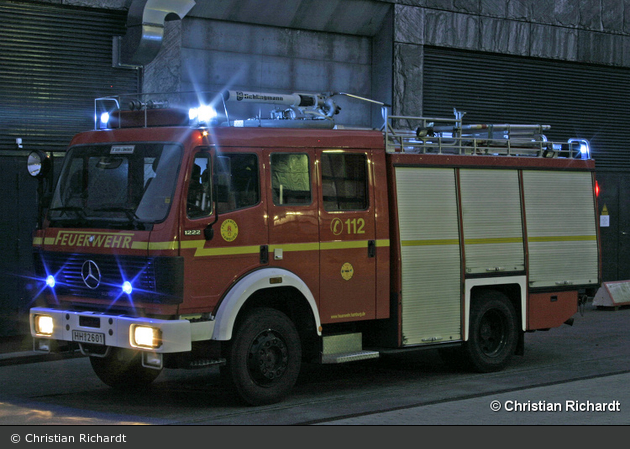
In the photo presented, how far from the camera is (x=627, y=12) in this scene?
21.6m

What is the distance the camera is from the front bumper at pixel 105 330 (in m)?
8.18

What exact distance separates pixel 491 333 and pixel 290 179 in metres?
3.53

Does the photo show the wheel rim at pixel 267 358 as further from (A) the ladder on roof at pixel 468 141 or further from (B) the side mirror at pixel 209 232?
(A) the ladder on roof at pixel 468 141

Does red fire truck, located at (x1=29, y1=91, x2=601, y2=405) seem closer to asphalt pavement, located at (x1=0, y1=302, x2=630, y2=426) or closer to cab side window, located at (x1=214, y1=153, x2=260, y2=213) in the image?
cab side window, located at (x1=214, y1=153, x2=260, y2=213)

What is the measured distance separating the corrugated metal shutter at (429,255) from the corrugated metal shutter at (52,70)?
20.1 ft

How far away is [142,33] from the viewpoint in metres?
14.1

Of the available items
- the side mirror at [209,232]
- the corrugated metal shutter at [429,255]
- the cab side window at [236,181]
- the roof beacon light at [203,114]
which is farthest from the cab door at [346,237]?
the side mirror at [209,232]

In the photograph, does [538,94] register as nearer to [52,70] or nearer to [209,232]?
[52,70]

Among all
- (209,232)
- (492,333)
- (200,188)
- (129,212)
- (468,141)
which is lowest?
(492,333)

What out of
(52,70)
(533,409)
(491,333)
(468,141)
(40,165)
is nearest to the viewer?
(533,409)

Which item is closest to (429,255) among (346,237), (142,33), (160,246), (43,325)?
(346,237)

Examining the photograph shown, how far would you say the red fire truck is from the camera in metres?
8.48

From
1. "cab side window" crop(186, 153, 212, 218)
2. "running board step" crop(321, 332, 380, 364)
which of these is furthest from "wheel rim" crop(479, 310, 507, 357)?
"cab side window" crop(186, 153, 212, 218)

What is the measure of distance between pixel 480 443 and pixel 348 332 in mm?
2871
